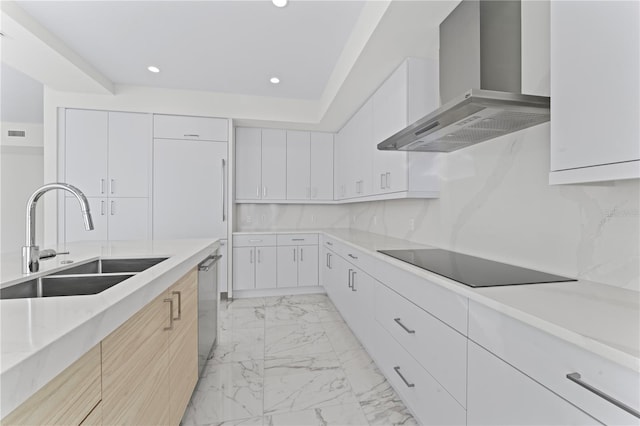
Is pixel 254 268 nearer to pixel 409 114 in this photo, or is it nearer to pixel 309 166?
pixel 309 166

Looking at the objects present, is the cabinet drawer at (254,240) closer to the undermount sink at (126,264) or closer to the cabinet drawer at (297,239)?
the cabinet drawer at (297,239)

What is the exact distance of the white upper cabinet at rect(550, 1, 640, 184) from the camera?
2.76 ft

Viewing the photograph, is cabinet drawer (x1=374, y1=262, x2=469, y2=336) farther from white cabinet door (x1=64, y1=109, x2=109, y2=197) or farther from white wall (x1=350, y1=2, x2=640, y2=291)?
white cabinet door (x1=64, y1=109, x2=109, y2=197)

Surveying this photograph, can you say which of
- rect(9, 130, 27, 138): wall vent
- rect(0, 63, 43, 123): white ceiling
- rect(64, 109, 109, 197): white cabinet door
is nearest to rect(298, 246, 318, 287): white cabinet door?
rect(64, 109, 109, 197): white cabinet door

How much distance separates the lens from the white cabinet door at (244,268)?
392cm

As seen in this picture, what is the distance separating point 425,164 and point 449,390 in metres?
1.62

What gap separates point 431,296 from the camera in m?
1.41

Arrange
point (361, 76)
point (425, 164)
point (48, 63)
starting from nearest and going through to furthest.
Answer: point (425, 164) → point (361, 76) → point (48, 63)

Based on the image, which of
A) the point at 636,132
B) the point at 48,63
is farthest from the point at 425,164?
the point at 48,63

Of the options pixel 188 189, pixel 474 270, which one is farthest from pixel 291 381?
pixel 188 189

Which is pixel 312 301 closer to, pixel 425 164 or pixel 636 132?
pixel 425 164

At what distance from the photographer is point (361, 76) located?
2.58 meters

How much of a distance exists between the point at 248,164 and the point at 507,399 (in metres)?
3.86

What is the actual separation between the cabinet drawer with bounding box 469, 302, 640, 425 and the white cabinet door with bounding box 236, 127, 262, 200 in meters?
3.56
